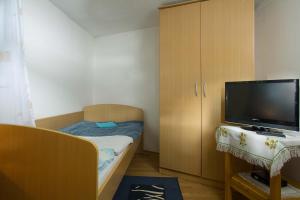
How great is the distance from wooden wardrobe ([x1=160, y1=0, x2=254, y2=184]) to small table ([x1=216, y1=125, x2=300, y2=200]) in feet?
1.28

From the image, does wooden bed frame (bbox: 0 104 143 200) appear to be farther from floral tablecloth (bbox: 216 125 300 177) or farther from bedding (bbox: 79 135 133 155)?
floral tablecloth (bbox: 216 125 300 177)

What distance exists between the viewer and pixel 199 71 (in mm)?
1945

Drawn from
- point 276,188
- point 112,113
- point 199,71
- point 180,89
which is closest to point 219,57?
point 199,71

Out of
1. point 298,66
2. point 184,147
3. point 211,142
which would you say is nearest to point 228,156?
point 211,142

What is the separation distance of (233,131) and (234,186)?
0.50 m

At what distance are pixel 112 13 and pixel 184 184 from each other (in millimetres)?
2447

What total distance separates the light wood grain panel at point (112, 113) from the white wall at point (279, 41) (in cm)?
188

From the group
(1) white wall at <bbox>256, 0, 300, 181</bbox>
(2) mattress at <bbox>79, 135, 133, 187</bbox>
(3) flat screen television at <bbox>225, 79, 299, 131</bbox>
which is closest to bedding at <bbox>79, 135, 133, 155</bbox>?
(2) mattress at <bbox>79, 135, 133, 187</bbox>

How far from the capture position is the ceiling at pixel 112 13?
2.14 metres

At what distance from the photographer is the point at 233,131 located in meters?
1.42

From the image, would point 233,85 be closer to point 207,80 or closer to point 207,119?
Answer: point 207,80

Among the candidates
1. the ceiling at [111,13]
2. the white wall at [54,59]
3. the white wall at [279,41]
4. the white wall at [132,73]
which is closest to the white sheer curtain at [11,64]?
the white wall at [54,59]

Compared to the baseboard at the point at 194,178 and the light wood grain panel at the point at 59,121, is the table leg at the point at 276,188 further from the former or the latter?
the light wood grain panel at the point at 59,121

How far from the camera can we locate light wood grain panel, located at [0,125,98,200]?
2.91 feet
